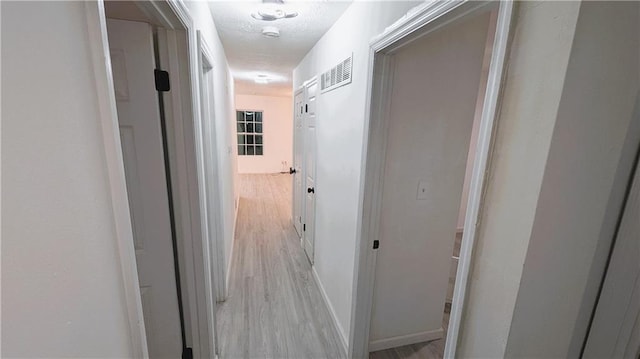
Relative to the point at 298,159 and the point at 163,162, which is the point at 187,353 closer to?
the point at 163,162

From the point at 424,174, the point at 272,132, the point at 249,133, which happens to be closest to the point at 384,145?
the point at 424,174

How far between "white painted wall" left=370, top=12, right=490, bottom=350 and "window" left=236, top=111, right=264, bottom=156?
274 inches

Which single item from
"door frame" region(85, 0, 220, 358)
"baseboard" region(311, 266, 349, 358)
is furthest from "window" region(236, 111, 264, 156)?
"door frame" region(85, 0, 220, 358)

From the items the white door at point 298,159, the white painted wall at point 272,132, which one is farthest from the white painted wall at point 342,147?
the white painted wall at point 272,132

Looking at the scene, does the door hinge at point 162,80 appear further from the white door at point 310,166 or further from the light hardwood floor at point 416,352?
the light hardwood floor at point 416,352

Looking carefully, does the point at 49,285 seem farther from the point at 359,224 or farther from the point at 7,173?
the point at 359,224

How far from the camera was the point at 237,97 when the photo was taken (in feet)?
25.5

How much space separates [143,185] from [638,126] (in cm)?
172

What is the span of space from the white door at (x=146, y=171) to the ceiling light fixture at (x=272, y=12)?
815 millimetres

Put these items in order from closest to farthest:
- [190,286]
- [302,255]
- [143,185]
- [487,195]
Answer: [487,195]
[143,185]
[190,286]
[302,255]

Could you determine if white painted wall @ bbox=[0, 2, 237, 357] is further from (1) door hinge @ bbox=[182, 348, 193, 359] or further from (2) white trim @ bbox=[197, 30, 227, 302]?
(2) white trim @ bbox=[197, 30, 227, 302]

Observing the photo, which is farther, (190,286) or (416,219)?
(416,219)

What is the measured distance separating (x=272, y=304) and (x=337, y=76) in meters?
2.01

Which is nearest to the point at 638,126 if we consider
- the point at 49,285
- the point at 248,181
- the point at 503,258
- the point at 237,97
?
the point at 503,258
